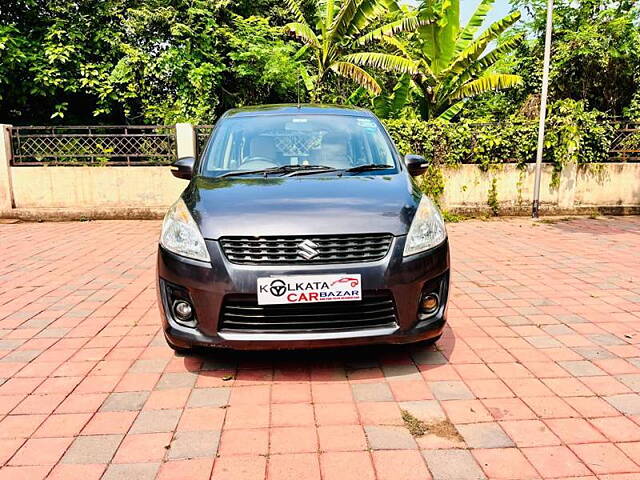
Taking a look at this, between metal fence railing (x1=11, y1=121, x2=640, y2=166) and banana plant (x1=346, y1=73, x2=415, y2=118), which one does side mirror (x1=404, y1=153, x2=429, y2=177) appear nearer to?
metal fence railing (x1=11, y1=121, x2=640, y2=166)

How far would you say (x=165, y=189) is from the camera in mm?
9812

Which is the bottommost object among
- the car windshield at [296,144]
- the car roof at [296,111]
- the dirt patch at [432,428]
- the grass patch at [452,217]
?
the dirt patch at [432,428]

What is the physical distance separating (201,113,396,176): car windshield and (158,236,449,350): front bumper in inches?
40.9

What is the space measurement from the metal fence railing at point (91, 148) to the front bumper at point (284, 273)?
7338mm

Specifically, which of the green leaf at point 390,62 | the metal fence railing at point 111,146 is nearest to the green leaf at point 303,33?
the green leaf at point 390,62

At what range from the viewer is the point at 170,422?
104 inches

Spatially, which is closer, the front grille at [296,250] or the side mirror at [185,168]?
the front grille at [296,250]

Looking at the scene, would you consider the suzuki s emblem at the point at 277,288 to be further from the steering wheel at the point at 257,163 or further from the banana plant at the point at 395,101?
the banana plant at the point at 395,101

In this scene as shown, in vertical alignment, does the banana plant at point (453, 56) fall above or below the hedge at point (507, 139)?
above

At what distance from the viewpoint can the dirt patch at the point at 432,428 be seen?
249 cm

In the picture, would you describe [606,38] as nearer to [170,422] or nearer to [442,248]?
[442,248]

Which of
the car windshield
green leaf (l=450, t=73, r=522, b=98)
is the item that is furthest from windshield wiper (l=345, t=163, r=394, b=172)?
green leaf (l=450, t=73, r=522, b=98)

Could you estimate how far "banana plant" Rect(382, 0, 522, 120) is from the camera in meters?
10.5

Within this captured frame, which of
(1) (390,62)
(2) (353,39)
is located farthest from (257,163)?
(2) (353,39)
